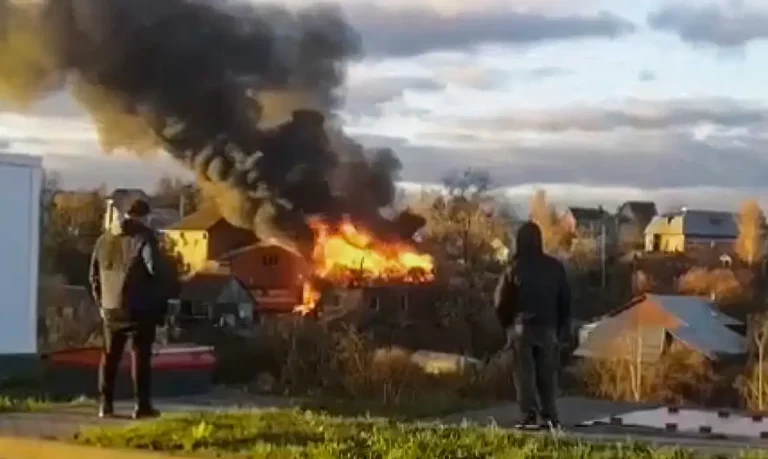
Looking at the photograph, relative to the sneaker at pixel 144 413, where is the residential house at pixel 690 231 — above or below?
above

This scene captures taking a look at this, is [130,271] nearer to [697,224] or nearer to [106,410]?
[106,410]

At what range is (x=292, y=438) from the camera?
10180 mm

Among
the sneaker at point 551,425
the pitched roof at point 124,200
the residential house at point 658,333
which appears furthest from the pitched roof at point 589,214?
the sneaker at point 551,425

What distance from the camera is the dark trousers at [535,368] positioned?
36.3 feet

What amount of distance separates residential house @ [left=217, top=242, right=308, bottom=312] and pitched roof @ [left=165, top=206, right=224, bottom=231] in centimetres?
95

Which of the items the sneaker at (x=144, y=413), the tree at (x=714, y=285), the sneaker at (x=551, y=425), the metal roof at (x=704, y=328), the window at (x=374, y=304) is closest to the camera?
the sneaker at (x=551, y=425)

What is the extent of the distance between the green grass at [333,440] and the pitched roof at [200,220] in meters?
16.8

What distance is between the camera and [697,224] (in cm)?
3052


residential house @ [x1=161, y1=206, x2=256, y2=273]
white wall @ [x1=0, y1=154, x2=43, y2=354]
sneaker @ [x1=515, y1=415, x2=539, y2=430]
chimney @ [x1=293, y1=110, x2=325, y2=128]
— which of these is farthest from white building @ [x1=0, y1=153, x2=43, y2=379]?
chimney @ [x1=293, y1=110, x2=325, y2=128]

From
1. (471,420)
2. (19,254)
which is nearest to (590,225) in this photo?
(19,254)

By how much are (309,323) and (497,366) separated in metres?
4.15

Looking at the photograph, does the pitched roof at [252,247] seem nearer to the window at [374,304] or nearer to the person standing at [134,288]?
the window at [374,304]

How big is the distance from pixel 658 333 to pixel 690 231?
7281mm

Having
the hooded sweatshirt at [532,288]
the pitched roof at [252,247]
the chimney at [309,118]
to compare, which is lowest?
the hooded sweatshirt at [532,288]
